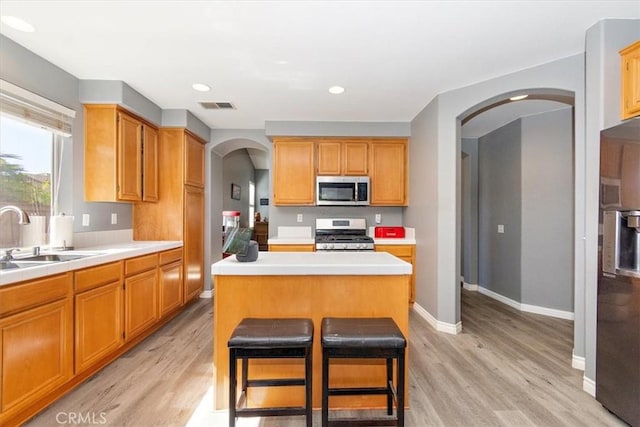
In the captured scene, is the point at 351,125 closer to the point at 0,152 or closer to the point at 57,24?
the point at 57,24

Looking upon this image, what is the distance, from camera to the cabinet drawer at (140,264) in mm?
2580

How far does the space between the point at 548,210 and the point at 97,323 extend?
4.79 metres

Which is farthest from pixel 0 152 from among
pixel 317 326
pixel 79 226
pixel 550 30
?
pixel 550 30

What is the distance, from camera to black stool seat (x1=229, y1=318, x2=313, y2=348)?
57.3 inches

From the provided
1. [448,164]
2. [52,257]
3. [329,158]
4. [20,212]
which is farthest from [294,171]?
[20,212]

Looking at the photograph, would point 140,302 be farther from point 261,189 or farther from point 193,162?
point 261,189

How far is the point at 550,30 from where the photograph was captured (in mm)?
2084

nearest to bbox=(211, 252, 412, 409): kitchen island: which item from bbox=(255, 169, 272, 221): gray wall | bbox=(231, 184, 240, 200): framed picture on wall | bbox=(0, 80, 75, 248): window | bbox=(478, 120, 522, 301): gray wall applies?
bbox=(0, 80, 75, 248): window

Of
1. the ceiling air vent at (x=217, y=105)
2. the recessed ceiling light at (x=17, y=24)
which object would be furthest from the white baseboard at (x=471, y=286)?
the recessed ceiling light at (x=17, y=24)

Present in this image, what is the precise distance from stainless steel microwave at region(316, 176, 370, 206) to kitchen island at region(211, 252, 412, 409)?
2.33 meters

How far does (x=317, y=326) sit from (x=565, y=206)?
346 cm

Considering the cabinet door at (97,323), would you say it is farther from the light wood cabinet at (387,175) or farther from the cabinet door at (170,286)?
the light wood cabinet at (387,175)

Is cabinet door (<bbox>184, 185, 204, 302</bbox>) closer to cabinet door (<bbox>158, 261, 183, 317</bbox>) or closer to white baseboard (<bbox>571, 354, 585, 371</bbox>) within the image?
cabinet door (<bbox>158, 261, 183, 317</bbox>)

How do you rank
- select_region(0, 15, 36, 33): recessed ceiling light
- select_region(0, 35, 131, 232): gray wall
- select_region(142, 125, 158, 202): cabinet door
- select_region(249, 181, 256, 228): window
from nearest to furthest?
select_region(0, 15, 36, 33): recessed ceiling light
select_region(0, 35, 131, 232): gray wall
select_region(142, 125, 158, 202): cabinet door
select_region(249, 181, 256, 228): window
